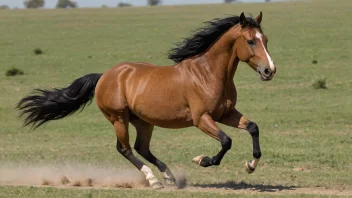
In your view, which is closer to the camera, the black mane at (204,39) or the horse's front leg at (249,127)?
the horse's front leg at (249,127)

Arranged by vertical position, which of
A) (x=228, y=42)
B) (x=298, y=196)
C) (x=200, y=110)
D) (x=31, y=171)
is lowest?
(x=31, y=171)

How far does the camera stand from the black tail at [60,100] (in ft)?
39.9

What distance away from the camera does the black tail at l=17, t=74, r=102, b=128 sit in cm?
1217

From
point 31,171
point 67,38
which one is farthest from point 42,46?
point 31,171

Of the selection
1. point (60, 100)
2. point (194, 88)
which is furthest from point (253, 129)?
point (60, 100)

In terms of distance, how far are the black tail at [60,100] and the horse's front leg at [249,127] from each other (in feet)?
8.29

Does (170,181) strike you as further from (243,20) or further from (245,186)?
(243,20)

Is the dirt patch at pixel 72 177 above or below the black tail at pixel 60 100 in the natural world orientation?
below

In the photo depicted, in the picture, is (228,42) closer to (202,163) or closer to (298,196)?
(202,163)

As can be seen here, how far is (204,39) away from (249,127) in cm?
139

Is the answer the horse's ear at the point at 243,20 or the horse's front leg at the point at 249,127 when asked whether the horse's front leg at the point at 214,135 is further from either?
the horse's ear at the point at 243,20

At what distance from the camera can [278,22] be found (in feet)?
169

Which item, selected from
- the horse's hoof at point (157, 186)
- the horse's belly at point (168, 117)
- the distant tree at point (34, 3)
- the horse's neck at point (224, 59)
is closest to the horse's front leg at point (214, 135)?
the horse's belly at point (168, 117)

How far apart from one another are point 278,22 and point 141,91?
4121 cm
